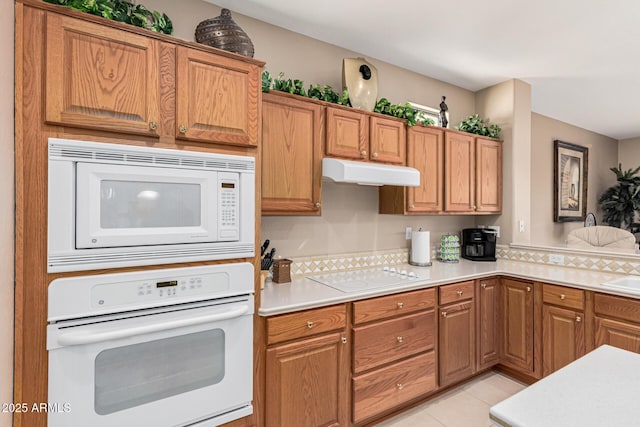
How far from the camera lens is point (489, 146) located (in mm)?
3279

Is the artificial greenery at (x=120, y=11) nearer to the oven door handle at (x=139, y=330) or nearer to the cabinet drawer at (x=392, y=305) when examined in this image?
the oven door handle at (x=139, y=330)

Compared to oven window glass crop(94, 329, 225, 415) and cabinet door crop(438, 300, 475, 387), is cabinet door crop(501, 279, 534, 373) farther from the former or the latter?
oven window glass crop(94, 329, 225, 415)

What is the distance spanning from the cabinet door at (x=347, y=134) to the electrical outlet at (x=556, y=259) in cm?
208

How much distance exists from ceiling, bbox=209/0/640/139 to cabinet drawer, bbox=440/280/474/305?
6.36 ft

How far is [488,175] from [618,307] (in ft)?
5.06

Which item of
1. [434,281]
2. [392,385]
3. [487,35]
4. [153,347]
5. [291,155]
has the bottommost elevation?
[392,385]

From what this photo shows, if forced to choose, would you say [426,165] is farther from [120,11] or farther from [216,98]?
[120,11]

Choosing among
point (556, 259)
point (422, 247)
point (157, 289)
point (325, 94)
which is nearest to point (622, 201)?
point (556, 259)

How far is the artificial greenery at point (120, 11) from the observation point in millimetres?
1312

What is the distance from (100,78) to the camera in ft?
4.40

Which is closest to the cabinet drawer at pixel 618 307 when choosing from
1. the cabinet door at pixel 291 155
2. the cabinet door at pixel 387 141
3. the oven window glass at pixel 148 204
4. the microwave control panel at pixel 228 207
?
the cabinet door at pixel 387 141

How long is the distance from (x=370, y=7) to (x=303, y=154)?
1.09 m

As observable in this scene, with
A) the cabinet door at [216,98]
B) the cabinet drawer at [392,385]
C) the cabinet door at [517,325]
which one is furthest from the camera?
the cabinet door at [517,325]

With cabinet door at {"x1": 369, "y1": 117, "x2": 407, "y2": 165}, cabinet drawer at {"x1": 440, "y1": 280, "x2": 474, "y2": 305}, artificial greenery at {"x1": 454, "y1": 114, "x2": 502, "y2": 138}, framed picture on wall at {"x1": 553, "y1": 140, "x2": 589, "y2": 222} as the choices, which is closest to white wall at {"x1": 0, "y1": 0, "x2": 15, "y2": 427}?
cabinet door at {"x1": 369, "y1": 117, "x2": 407, "y2": 165}
